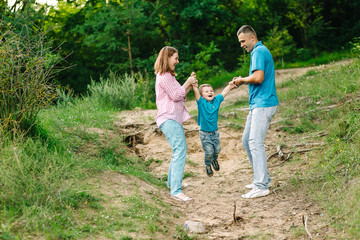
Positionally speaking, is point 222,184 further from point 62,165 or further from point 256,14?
point 256,14

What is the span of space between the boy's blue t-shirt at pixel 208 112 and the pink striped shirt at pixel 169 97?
0.46 meters

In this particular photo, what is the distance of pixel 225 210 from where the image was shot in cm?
498

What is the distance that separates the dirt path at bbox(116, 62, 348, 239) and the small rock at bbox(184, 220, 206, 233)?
0.09 m

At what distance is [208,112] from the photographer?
564cm

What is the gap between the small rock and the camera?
4.30 meters

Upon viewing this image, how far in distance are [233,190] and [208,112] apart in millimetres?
1267

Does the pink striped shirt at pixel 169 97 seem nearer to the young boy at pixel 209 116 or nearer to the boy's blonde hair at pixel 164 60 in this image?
the boy's blonde hair at pixel 164 60

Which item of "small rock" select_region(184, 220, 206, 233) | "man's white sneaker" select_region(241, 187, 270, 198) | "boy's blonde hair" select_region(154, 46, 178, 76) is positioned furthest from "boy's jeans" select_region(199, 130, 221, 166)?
"small rock" select_region(184, 220, 206, 233)

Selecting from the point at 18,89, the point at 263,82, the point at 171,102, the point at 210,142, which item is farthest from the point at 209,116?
the point at 18,89

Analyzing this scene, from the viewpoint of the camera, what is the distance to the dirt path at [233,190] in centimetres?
428

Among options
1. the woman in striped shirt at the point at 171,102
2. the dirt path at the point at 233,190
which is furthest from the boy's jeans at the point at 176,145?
the dirt path at the point at 233,190

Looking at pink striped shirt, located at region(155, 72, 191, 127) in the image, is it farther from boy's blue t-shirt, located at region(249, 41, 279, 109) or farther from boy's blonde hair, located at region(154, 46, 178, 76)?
boy's blue t-shirt, located at region(249, 41, 279, 109)

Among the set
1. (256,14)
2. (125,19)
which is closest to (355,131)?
(125,19)

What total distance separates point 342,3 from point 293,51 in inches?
177
